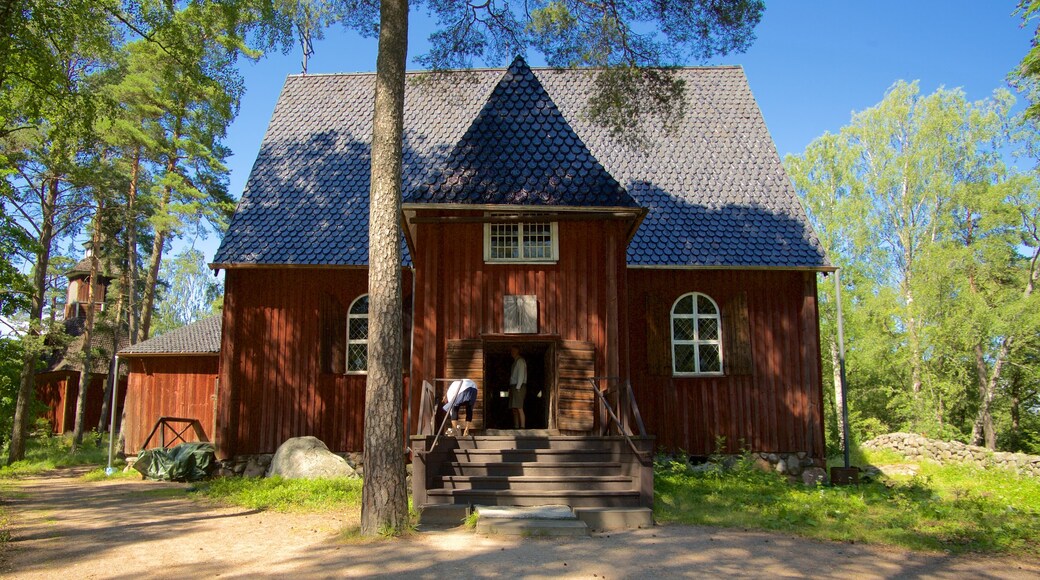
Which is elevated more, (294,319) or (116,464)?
(294,319)

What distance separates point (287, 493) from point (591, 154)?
26.2 ft

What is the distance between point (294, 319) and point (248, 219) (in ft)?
8.33

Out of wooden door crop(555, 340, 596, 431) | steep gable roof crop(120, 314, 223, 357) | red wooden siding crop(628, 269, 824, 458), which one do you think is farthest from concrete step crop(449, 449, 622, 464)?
steep gable roof crop(120, 314, 223, 357)

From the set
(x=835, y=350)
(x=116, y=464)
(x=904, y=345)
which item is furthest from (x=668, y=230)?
(x=904, y=345)

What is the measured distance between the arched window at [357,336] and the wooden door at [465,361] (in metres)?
3.93

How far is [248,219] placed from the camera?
1603 centimetres

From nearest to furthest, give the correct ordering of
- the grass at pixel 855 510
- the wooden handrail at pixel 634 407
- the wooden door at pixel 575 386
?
the grass at pixel 855 510
the wooden handrail at pixel 634 407
the wooden door at pixel 575 386

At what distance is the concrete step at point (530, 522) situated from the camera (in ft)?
29.2

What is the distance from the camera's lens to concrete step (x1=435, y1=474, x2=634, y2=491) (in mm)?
10312

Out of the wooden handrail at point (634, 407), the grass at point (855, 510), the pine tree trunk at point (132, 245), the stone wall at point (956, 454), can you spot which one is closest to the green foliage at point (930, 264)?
the stone wall at point (956, 454)

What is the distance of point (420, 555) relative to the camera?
25.7 ft

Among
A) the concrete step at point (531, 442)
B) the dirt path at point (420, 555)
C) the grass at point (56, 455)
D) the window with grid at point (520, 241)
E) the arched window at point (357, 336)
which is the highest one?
the window with grid at point (520, 241)

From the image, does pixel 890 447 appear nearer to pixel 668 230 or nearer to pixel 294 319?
pixel 668 230

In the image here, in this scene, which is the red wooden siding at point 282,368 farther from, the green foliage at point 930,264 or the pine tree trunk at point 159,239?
the green foliage at point 930,264
